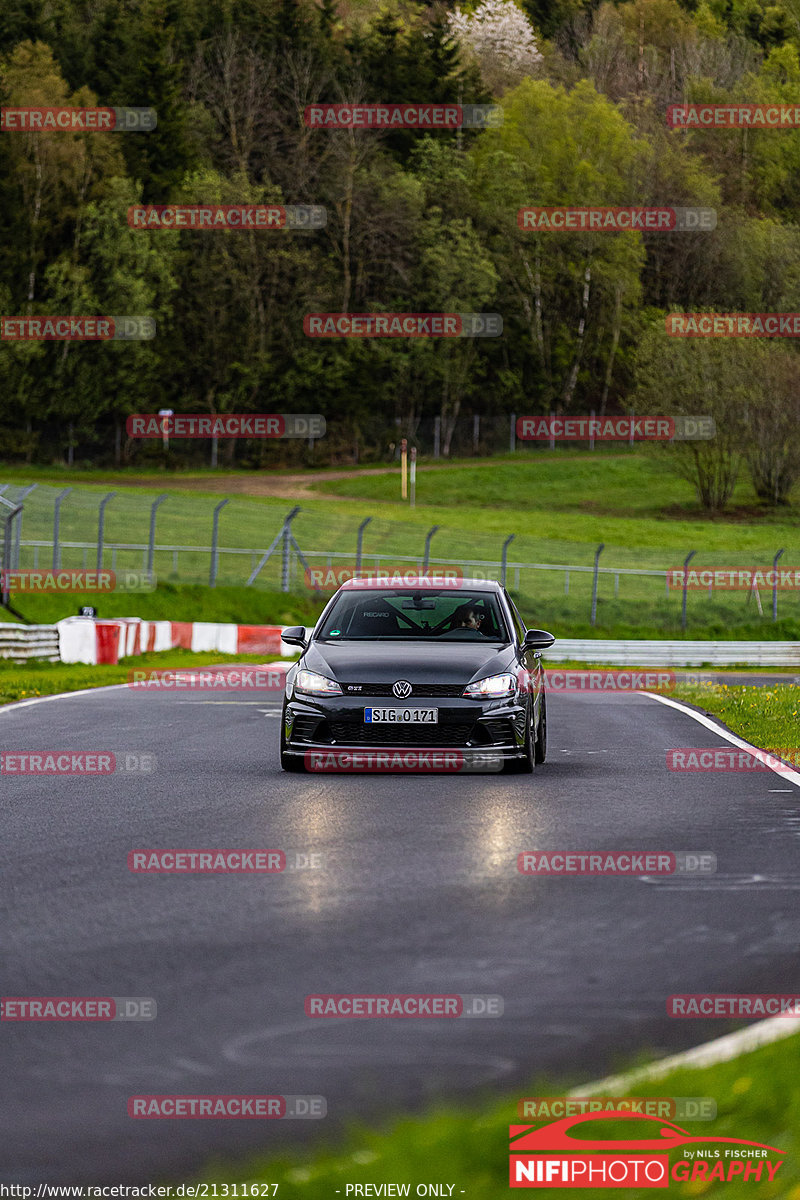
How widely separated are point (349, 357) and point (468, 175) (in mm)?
14537

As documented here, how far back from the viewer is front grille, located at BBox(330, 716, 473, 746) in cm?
1263

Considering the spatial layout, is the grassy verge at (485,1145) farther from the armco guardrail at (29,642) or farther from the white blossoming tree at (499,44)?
the white blossoming tree at (499,44)

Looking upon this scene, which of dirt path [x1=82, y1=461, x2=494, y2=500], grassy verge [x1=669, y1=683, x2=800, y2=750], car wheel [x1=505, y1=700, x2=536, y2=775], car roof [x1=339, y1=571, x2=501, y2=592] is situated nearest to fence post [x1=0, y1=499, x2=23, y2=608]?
grassy verge [x1=669, y1=683, x2=800, y2=750]

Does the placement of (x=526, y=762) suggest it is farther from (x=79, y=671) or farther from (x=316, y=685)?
(x=79, y=671)

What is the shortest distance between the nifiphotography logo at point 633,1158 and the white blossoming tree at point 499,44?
4419 inches

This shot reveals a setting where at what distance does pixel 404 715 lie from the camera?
41.4ft

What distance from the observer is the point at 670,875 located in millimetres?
8586

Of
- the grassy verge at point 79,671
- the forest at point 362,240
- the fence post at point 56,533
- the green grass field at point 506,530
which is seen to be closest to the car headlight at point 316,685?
the grassy verge at point 79,671

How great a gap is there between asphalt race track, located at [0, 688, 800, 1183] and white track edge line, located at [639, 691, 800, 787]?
195mm

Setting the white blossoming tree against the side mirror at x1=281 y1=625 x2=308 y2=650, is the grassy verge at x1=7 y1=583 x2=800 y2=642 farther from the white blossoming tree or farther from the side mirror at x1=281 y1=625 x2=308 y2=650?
the white blossoming tree

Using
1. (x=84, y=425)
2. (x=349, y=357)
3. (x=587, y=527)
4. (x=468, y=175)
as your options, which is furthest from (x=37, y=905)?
(x=468, y=175)

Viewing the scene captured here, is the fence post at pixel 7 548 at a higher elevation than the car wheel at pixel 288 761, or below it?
below

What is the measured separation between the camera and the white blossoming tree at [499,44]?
113 metres

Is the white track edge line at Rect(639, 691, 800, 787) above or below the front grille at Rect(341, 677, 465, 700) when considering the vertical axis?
below
